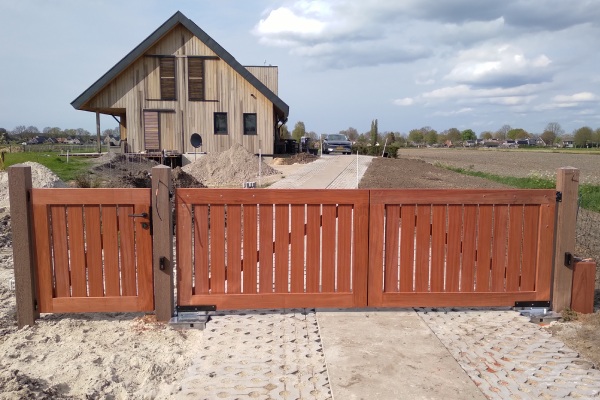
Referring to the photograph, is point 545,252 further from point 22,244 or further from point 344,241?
point 22,244

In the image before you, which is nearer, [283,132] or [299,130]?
[283,132]

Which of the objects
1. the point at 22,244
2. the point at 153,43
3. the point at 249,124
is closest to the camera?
the point at 22,244

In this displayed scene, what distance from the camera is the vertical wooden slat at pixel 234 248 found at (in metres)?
5.52

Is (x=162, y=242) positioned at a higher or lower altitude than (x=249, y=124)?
lower

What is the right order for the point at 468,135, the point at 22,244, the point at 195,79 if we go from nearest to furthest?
the point at 22,244 < the point at 195,79 < the point at 468,135

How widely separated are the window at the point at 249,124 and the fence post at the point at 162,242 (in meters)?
27.6

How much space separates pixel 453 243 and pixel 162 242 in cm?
319

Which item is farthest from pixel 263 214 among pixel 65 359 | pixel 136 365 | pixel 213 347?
pixel 65 359

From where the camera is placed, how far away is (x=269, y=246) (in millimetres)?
5570

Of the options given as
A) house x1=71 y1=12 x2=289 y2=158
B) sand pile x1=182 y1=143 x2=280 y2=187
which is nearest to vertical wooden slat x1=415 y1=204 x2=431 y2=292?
sand pile x1=182 y1=143 x2=280 y2=187

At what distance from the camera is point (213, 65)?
31.6 m

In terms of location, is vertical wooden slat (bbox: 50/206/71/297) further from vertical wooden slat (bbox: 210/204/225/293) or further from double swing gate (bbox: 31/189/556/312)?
vertical wooden slat (bbox: 210/204/225/293)

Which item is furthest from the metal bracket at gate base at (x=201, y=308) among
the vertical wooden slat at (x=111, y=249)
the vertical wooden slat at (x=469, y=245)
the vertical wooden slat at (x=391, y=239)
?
the vertical wooden slat at (x=469, y=245)

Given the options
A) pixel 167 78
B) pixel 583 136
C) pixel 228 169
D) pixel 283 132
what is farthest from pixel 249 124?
pixel 583 136
